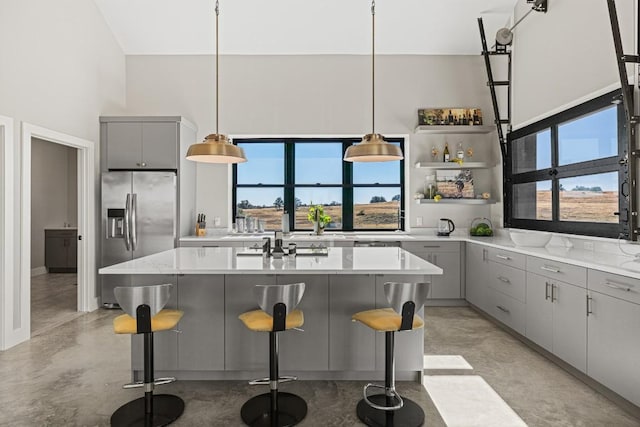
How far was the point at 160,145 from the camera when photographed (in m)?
5.25

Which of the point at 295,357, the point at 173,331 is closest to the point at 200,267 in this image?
the point at 173,331

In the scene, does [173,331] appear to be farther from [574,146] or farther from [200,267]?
[574,146]

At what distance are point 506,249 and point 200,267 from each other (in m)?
3.01

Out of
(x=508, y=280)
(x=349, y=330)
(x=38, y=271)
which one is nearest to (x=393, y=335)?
(x=349, y=330)

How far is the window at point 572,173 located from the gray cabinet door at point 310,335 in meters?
2.52

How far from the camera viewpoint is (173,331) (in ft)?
9.60

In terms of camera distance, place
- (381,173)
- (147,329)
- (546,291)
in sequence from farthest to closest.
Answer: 1. (381,173)
2. (546,291)
3. (147,329)

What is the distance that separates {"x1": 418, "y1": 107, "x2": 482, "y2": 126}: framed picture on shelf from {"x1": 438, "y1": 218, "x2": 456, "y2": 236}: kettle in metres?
1.36

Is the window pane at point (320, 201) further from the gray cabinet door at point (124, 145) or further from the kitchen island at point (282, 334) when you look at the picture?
the kitchen island at point (282, 334)

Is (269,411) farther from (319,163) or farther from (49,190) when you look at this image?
(49,190)

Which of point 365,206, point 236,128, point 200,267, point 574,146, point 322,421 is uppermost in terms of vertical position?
point 236,128

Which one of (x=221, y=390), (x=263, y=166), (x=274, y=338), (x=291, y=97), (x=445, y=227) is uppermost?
(x=291, y=97)

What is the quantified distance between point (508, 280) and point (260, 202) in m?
3.60

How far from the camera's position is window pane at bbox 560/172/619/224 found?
3.49 meters
